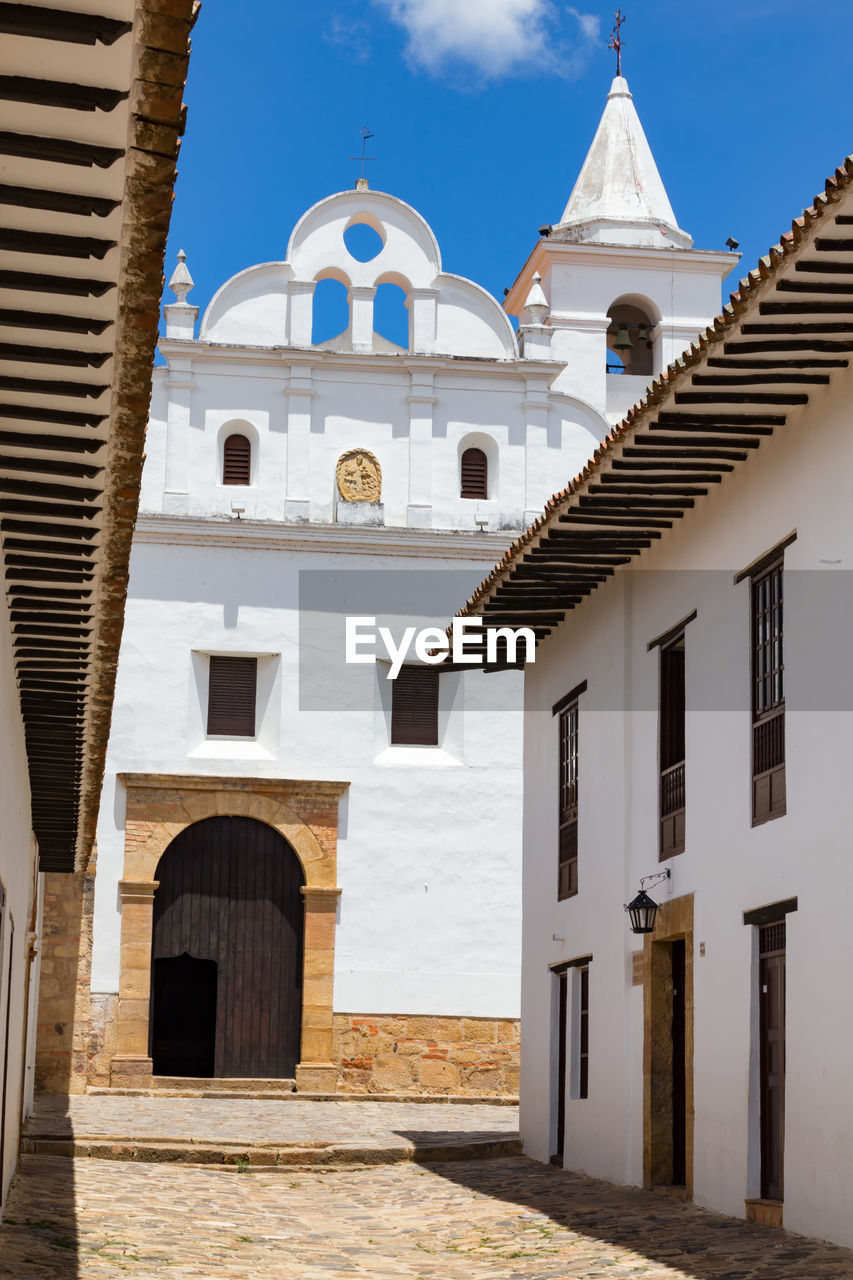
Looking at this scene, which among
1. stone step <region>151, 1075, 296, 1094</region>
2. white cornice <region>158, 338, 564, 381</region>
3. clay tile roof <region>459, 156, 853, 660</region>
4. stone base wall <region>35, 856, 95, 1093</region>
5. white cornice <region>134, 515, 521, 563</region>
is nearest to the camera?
clay tile roof <region>459, 156, 853, 660</region>

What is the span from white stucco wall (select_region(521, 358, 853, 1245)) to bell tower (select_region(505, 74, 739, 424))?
903 centimetres

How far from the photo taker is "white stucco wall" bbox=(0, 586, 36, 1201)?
884 cm

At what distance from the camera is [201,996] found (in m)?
23.4

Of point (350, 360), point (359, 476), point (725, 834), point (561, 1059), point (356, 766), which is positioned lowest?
point (561, 1059)

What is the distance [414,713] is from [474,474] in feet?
10.5

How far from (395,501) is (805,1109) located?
13880 mm

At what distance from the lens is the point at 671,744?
12.9 m

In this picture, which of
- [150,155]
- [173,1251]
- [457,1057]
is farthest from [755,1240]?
[457,1057]

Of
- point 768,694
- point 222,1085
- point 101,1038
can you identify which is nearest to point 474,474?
point 222,1085

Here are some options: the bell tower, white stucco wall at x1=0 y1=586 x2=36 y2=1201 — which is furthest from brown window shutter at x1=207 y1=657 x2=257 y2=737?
white stucco wall at x1=0 y1=586 x2=36 y2=1201

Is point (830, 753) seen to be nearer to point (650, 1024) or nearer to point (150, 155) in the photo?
point (650, 1024)

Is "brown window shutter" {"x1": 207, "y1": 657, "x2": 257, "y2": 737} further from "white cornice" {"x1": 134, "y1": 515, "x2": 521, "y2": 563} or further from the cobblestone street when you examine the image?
the cobblestone street

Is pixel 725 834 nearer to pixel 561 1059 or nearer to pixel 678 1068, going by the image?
pixel 678 1068

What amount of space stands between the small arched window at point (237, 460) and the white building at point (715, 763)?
773 cm
